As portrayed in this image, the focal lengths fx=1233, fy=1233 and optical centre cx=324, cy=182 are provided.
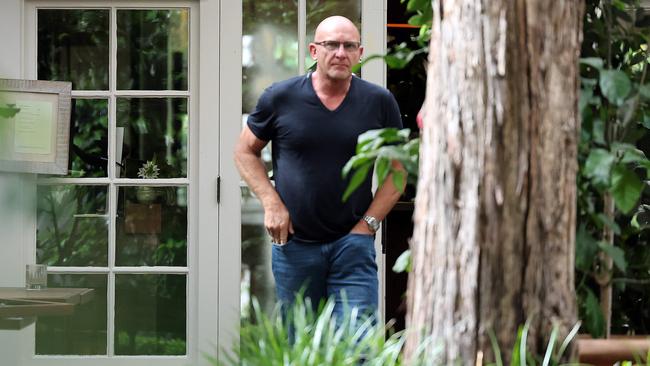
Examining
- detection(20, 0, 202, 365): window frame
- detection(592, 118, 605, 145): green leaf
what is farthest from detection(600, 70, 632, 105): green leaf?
detection(20, 0, 202, 365): window frame

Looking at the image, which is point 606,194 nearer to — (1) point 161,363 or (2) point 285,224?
(2) point 285,224

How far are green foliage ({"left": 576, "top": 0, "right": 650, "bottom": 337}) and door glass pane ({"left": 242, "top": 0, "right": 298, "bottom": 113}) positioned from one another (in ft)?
8.18

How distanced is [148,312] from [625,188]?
3.48 metres

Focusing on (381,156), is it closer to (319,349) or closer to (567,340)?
(319,349)

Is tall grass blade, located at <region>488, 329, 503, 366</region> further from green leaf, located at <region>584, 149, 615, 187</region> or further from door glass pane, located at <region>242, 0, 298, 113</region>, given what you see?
door glass pane, located at <region>242, 0, 298, 113</region>

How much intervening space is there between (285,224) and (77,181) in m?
2.02

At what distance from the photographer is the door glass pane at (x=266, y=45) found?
223 inches

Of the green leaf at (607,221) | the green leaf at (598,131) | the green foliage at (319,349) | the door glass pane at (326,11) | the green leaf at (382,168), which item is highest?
the door glass pane at (326,11)

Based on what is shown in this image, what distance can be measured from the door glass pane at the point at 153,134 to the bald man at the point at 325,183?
5.63ft

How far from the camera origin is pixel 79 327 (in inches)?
228

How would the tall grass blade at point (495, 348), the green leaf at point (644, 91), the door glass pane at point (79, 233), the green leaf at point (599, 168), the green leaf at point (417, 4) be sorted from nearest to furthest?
the tall grass blade at point (495, 348) → the green leaf at point (599, 168) → the green leaf at point (644, 91) → the green leaf at point (417, 4) → the door glass pane at point (79, 233)

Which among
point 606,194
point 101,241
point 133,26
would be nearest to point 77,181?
point 101,241

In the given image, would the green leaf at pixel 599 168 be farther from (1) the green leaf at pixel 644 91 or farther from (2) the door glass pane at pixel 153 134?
(2) the door glass pane at pixel 153 134

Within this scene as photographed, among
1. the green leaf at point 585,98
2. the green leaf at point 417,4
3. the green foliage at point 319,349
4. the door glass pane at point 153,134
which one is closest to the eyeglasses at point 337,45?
the green leaf at point 417,4
